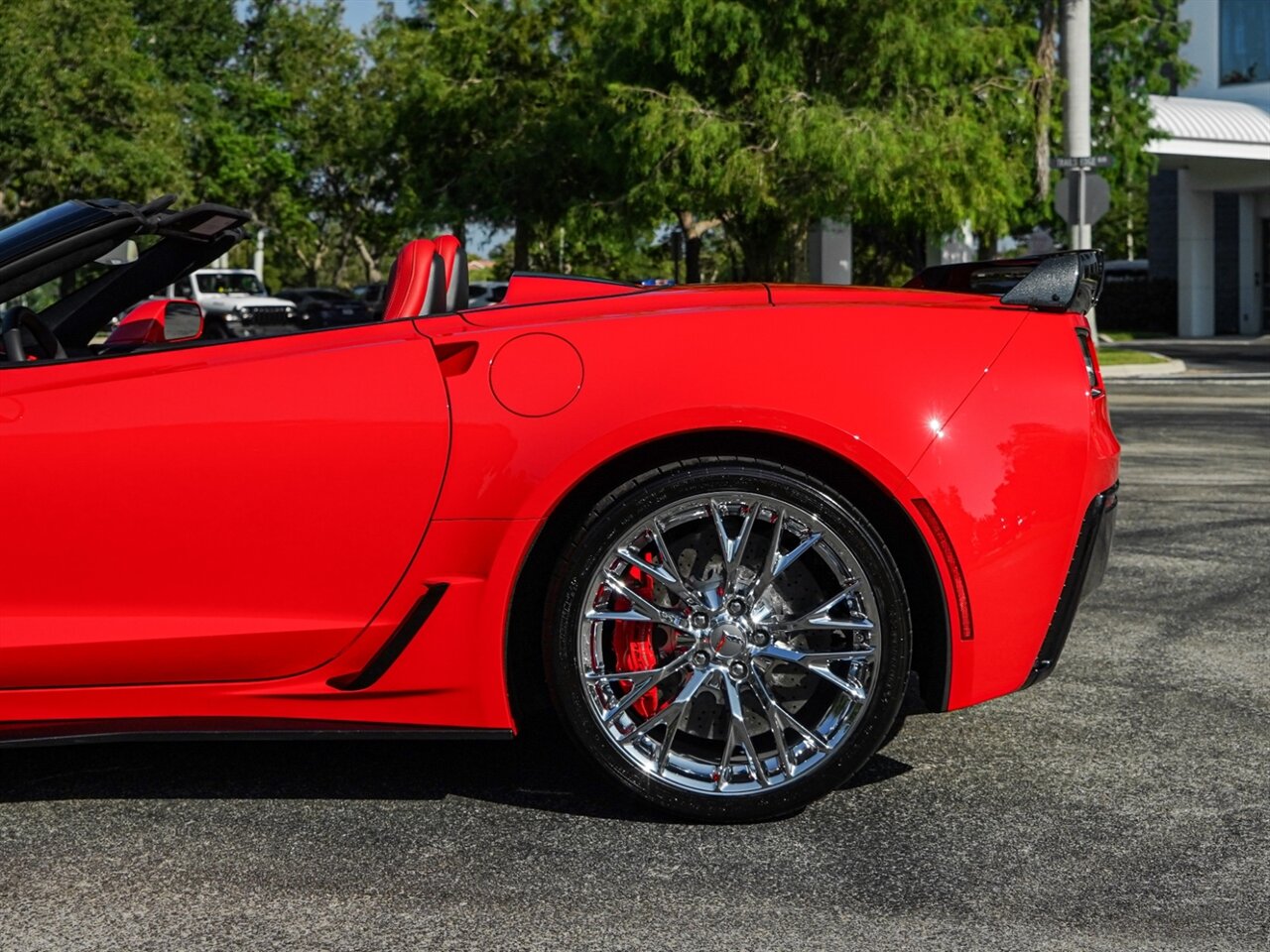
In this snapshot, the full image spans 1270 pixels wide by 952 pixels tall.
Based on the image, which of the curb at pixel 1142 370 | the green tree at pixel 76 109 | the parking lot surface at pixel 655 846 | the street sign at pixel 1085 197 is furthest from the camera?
the green tree at pixel 76 109

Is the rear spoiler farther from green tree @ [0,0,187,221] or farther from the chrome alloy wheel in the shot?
green tree @ [0,0,187,221]

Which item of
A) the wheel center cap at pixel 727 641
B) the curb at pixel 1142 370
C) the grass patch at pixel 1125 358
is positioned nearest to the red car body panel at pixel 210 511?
the wheel center cap at pixel 727 641

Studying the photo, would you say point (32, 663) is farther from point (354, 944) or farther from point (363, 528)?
point (354, 944)

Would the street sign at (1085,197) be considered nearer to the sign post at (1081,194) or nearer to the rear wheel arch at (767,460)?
the sign post at (1081,194)

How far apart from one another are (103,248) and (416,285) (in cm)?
71

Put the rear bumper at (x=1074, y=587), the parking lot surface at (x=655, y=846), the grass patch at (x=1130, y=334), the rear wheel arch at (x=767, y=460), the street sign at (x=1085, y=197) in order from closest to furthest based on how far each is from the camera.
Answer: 1. the parking lot surface at (x=655, y=846)
2. the rear wheel arch at (x=767, y=460)
3. the rear bumper at (x=1074, y=587)
4. the street sign at (x=1085, y=197)
5. the grass patch at (x=1130, y=334)

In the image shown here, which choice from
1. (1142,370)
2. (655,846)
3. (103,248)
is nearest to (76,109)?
(1142,370)

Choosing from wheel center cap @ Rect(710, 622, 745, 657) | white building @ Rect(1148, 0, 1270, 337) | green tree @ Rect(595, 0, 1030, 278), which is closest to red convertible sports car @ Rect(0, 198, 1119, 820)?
wheel center cap @ Rect(710, 622, 745, 657)

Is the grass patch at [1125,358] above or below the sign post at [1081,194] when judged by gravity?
below

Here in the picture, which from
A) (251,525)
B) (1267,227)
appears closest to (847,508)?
(251,525)

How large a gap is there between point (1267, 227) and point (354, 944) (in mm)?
39816

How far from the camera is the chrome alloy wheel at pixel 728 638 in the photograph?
3434 millimetres

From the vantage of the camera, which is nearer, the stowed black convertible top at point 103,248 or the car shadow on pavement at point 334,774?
the stowed black convertible top at point 103,248

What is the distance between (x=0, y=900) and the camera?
3086 millimetres
